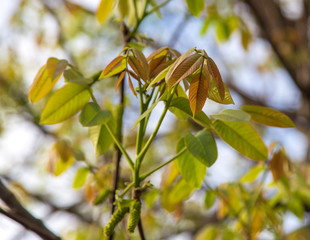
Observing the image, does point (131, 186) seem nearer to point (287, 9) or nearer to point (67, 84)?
point (67, 84)

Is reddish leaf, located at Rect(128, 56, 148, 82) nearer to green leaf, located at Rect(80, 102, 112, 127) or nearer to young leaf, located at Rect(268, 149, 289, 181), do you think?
green leaf, located at Rect(80, 102, 112, 127)

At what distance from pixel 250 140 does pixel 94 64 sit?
3.16 meters

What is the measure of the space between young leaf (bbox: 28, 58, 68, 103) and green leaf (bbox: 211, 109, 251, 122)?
12.8 inches

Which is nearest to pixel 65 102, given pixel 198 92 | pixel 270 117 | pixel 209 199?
pixel 198 92

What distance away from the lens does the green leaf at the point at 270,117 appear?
2.26 ft

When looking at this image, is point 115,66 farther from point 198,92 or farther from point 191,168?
point 191,168

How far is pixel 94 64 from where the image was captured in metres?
3.70

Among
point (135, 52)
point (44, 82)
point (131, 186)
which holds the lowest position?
point (131, 186)

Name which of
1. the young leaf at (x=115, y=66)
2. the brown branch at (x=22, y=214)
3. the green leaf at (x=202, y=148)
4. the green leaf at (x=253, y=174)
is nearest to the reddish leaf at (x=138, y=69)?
the young leaf at (x=115, y=66)

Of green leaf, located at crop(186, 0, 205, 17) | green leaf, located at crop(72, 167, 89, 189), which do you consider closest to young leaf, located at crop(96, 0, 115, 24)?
green leaf, located at crop(186, 0, 205, 17)

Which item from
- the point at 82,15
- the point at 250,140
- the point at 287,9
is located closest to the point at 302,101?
the point at 287,9

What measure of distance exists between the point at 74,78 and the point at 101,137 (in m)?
0.14

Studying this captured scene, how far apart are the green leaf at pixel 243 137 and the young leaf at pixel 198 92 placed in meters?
0.15

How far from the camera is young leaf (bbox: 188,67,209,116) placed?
21.9 inches
